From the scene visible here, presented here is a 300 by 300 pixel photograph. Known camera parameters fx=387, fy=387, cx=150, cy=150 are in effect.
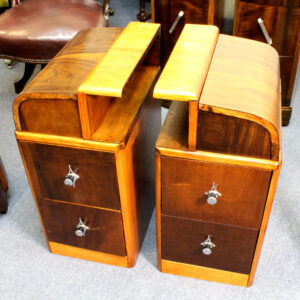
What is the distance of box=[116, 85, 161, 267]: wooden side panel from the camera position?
3.45 ft

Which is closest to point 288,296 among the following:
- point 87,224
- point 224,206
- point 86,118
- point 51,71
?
point 224,206

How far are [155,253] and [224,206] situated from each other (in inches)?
16.6

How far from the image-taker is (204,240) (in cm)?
112

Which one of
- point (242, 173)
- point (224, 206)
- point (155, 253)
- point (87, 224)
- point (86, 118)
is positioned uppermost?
point (86, 118)

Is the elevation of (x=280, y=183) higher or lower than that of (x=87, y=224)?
lower

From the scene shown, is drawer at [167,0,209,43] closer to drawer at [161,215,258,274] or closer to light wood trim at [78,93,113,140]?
Result: light wood trim at [78,93,113,140]

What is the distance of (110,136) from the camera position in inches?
38.9

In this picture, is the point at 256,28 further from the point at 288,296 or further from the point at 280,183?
the point at 288,296

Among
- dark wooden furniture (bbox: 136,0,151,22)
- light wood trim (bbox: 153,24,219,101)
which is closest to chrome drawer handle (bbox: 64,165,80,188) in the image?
light wood trim (bbox: 153,24,219,101)

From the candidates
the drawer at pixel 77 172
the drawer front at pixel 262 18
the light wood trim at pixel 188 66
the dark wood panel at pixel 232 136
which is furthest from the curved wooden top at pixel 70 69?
the drawer front at pixel 262 18

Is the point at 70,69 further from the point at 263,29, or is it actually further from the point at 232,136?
the point at 263,29

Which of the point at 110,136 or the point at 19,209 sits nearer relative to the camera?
the point at 110,136

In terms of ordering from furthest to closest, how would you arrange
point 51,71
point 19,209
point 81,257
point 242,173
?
point 19,209, point 81,257, point 51,71, point 242,173

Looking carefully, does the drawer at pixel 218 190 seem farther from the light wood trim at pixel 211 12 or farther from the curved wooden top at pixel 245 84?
the light wood trim at pixel 211 12
